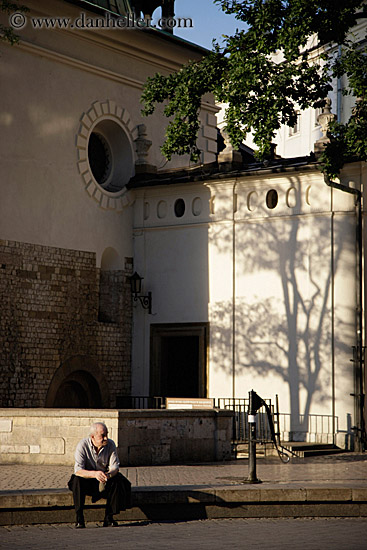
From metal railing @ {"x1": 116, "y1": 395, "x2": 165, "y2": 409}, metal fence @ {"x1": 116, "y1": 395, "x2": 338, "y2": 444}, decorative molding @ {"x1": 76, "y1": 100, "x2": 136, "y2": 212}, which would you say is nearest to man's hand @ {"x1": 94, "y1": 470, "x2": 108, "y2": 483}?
metal fence @ {"x1": 116, "y1": 395, "x2": 338, "y2": 444}

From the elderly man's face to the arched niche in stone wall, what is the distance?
12.1 m

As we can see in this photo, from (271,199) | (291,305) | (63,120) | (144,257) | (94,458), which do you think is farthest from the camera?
(144,257)

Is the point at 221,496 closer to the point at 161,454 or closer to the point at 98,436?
the point at 98,436

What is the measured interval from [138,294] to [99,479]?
577 inches

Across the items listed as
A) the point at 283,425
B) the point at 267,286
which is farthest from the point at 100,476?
the point at 267,286

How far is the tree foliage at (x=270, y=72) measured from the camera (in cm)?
1823

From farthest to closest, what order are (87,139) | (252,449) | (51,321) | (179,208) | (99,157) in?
(99,157), (179,208), (87,139), (51,321), (252,449)

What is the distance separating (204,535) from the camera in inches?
419

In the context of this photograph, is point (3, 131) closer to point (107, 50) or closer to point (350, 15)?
point (107, 50)

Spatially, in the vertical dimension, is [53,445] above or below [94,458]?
below

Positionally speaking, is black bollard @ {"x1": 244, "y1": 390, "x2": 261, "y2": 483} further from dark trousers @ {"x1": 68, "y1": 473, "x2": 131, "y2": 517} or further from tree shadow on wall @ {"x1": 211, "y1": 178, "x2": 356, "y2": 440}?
tree shadow on wall @ {"x1": 211, "y1": 178, "x2": 356, "y2": 440}

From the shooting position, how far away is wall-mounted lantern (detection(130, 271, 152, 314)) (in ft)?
83.9

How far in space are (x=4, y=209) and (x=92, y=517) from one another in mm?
11977

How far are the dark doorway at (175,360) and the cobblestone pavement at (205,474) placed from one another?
593 cm
